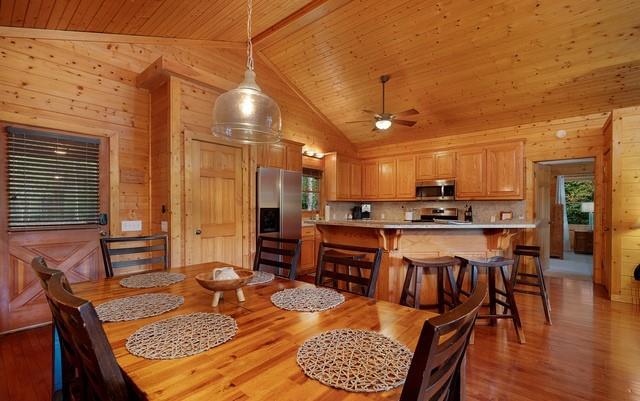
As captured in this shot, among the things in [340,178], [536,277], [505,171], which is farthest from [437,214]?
[536,277]

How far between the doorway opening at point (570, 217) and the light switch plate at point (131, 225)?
6347 mm

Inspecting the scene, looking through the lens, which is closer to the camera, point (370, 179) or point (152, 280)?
point (152, 280)

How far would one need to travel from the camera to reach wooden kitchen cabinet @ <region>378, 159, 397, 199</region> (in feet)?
20.2

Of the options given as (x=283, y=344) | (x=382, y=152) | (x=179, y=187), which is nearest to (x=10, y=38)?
(x=179, y=187)

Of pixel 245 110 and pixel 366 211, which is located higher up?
pixel 245 110

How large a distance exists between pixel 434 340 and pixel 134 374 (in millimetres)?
835

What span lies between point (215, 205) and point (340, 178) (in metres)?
3.01

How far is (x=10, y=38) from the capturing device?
274 cm

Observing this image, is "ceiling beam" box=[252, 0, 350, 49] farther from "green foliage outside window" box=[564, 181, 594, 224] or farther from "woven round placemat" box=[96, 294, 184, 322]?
"green foliage outside window" box=[564, 181, 594, 224]

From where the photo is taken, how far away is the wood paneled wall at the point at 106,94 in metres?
2.81

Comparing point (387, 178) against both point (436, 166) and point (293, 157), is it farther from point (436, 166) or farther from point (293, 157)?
point (293, 157)

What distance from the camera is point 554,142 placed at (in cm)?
466

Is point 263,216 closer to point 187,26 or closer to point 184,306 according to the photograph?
point 187,26

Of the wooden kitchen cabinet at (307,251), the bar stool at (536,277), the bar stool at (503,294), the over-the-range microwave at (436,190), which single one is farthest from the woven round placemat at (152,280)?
the over-the-range microwave at (436,190)
